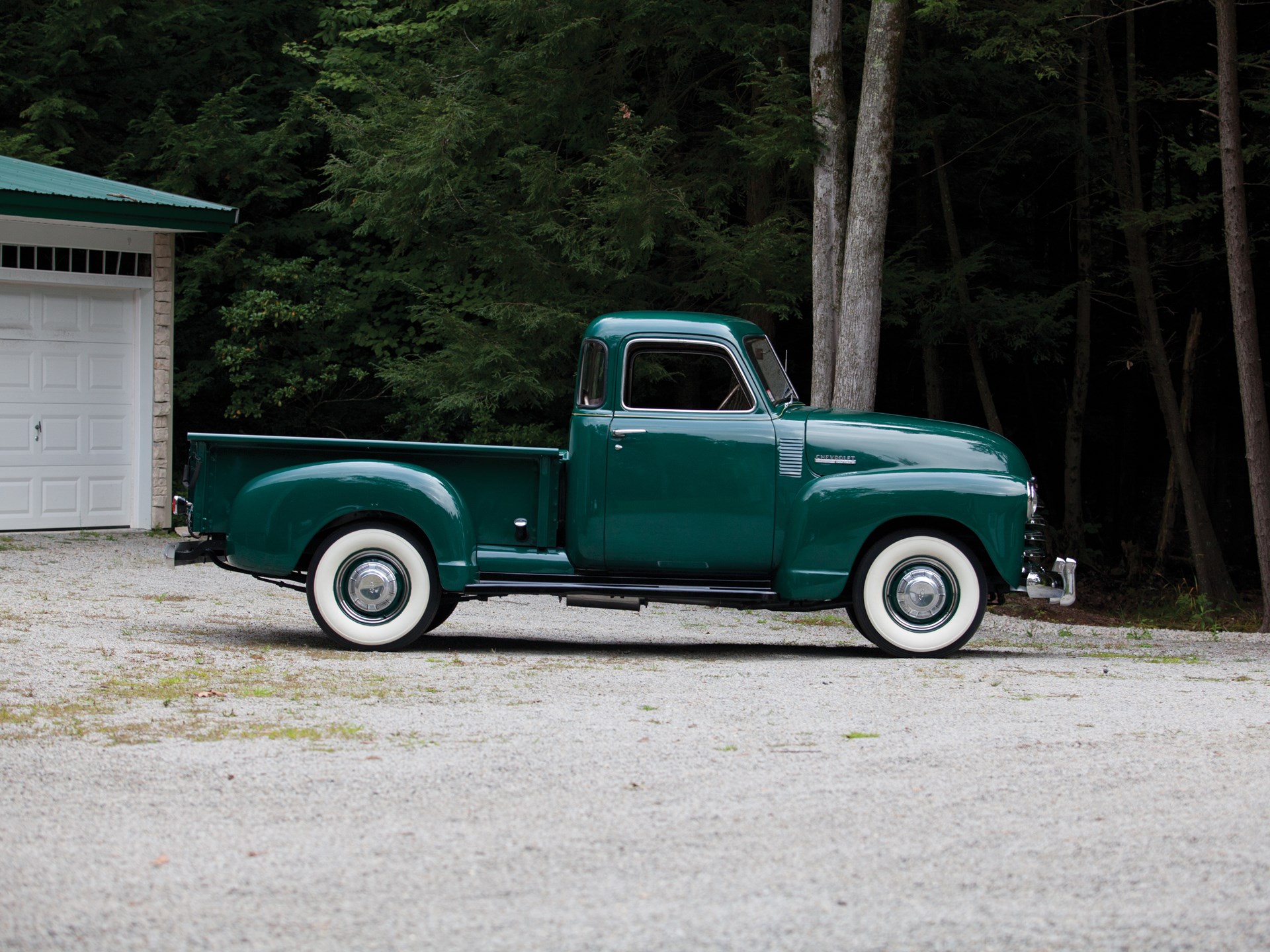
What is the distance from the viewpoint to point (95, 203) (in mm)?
14664

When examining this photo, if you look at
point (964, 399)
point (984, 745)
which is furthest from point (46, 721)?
point (964, 399)

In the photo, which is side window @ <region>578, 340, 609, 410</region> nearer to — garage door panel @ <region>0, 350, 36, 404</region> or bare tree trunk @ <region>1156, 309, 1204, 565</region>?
garage door panel @ <region>0, 350, 36, 404</region>

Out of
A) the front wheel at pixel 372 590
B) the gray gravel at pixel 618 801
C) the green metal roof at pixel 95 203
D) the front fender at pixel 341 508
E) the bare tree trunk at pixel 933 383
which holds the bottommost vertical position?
the gray gravel at pixel 618 801

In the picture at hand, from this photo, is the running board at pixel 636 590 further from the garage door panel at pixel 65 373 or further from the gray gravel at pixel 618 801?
the garage door panel at pixel 65 373

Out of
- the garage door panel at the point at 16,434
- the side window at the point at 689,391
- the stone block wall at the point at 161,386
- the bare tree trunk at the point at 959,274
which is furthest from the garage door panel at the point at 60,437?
the bare tree trunk at the point at 959,274

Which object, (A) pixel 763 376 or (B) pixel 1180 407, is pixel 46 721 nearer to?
(A) pixel 763 376

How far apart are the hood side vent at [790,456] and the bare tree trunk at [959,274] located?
26.2 feet

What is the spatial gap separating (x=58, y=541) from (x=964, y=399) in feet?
52.1

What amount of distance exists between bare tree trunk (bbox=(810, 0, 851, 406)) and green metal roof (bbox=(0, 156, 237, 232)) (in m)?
6.46

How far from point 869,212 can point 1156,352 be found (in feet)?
24.2

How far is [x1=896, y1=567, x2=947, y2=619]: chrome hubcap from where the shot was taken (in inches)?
347

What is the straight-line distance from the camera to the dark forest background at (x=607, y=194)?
51.4ft

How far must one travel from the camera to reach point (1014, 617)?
13289mm

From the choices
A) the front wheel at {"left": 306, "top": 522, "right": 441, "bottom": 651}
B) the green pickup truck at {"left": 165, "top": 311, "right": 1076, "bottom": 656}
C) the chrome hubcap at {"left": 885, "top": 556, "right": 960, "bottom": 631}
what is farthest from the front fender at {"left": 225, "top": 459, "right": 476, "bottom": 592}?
the chrome hubcap at {"left": 885, "top": 556, "right": 960, "bottom": 631}
